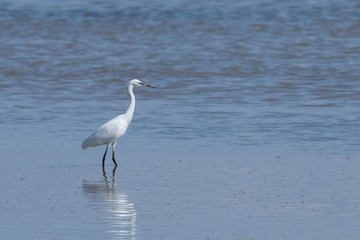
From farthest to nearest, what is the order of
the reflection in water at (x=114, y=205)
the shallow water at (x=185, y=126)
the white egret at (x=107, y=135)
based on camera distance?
the white egret at (x=107, y=135)
the shallow water at (x=185, y=126)
the reflection in water at (x=114, y=205)

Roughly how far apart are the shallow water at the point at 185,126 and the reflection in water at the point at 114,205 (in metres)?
0.02

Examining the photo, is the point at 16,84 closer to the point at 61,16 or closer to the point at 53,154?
the point at 53,154

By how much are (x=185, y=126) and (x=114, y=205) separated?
5065 millimetres

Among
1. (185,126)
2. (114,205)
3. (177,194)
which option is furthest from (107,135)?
(114,205)

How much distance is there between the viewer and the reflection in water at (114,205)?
7.49m

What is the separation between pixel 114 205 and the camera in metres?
8.55

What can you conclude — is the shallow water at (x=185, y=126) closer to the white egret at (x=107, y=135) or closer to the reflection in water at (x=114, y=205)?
the reflection in water at (x=114, y=205)

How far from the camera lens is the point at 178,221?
7828 millimetres

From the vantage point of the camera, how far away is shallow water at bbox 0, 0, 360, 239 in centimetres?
801

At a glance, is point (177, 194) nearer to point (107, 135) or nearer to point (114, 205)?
point (114, 205)

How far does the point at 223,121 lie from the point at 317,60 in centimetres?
823

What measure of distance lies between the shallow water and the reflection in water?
0.9 inches

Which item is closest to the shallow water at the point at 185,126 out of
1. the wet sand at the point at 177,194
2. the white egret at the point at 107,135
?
the wet sand at the point at 177,194

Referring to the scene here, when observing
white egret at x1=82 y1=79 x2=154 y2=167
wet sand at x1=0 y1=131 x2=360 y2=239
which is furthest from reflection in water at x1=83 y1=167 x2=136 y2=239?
white egret at x1=82 y1=79 x2=154 y2=167
